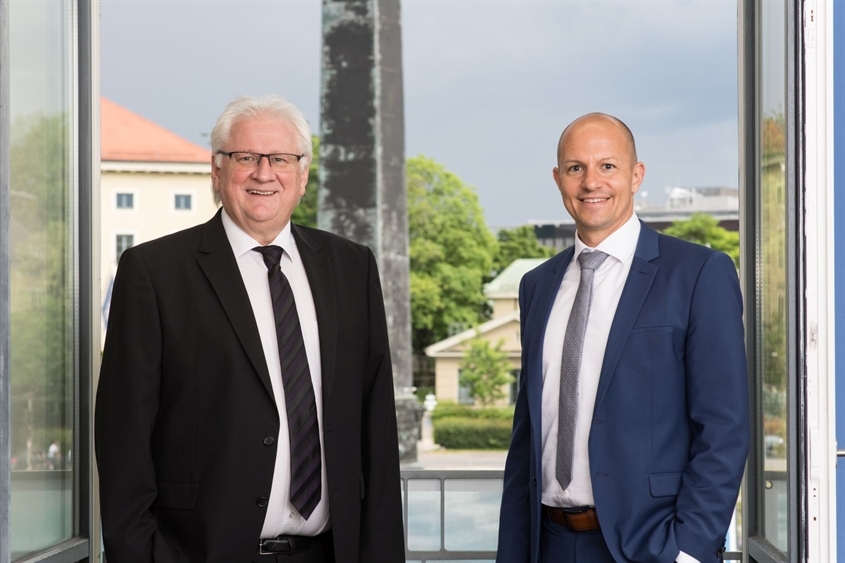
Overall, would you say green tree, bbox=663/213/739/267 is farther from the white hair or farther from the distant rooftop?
the white hair

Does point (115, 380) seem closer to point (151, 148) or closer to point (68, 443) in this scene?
point (68, 443)

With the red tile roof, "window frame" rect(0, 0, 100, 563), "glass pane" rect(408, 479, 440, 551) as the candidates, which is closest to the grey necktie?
"window frame" rect(0, 0, 100, 563)

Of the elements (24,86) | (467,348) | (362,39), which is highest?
(362,39)

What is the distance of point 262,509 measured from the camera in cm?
233

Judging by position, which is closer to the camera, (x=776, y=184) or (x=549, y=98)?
(x=776, y=184)

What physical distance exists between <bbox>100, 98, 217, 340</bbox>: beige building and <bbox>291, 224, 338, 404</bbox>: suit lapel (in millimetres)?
38706

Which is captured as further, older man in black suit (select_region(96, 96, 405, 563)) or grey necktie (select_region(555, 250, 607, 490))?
grey necktie (select_region(555, 250, 607, 490))

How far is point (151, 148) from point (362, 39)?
20120 millimetres

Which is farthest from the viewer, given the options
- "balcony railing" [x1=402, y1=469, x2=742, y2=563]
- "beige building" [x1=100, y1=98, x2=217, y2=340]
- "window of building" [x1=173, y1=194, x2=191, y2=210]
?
"window of building" [x1=173, y1=194, x2=191, y2=210]

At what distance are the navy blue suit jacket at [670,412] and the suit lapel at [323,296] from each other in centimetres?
52

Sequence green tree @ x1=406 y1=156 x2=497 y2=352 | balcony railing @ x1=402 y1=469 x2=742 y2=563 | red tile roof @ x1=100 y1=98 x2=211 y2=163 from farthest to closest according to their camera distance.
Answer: red tile roof @ x1=100 y1=98 x2=211 y2=163
green tree @ x1=406 y1=156 x2=497 y2=352
balcony railing @ x1=402 y1=469 x2=742 y2=563

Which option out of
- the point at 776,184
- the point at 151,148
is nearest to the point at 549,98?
the point at 151,148

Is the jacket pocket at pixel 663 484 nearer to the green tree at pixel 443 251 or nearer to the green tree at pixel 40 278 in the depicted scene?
the green tree at pixel 40 278

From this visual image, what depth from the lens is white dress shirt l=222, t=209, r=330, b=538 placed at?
2371mm
